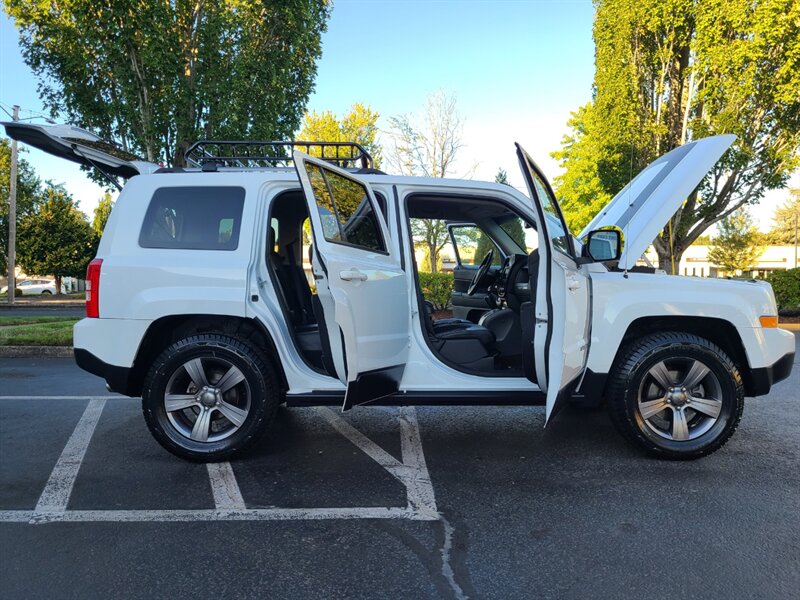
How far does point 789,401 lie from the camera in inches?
217

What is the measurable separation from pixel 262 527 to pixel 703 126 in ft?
50.4

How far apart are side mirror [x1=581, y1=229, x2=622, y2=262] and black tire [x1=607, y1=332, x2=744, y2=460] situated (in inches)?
23.9

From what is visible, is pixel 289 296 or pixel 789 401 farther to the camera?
pixel 789 401

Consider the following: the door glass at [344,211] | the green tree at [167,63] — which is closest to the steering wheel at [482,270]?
the door glass at [344,211]

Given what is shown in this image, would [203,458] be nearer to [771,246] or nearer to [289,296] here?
[289,296]

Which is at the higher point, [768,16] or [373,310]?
[768,16]

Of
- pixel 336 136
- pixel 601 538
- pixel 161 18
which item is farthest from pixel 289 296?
pixel 336 136

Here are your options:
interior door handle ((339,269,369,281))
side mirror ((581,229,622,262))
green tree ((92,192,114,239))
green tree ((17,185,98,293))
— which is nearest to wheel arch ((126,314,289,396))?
interior door handle ((339,269,369,281))

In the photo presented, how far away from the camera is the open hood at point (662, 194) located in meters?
3.75

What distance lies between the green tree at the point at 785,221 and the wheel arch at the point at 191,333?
5844 centimetres

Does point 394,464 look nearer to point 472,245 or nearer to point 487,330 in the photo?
point 487,330

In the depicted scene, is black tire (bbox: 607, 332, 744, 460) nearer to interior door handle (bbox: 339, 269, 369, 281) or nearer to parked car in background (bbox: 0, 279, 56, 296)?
interior door handle (bbox: 339, 269, 369, 281)

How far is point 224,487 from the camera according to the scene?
3.38 m

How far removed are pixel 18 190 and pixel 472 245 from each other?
34154mm
